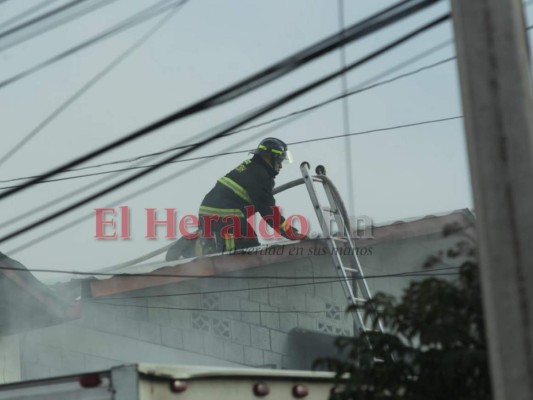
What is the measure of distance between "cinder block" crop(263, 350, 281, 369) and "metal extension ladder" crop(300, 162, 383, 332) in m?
2.55

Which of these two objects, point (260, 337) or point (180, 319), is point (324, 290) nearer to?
point (260, 337)

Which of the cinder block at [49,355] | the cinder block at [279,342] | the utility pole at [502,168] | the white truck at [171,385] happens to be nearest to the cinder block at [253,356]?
the cinder block at [279,342]

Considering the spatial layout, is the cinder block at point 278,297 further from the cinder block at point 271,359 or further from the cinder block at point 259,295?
the cinder block at point 271,359

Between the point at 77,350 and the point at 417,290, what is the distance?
7945 mm

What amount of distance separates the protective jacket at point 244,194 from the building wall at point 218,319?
78 centimetres

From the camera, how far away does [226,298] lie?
12953mm

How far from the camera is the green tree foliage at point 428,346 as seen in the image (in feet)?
15.4

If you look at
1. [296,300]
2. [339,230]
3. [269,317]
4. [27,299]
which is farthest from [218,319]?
[339,230]

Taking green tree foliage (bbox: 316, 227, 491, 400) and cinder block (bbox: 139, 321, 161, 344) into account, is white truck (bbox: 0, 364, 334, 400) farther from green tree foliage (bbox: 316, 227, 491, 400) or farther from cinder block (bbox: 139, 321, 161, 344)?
cinder block (bbox: 139, 321, 161, 344)

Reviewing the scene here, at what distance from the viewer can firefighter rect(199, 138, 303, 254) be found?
1229cm

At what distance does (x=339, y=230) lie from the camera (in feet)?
35.6

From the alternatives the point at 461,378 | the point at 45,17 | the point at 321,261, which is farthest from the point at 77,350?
the point at 461,378

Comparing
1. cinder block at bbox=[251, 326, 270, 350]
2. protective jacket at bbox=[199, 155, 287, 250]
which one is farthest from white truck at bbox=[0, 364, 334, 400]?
cinder block at bbox=[251, 326, 270, 350]

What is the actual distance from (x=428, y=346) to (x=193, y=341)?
8116 mm
